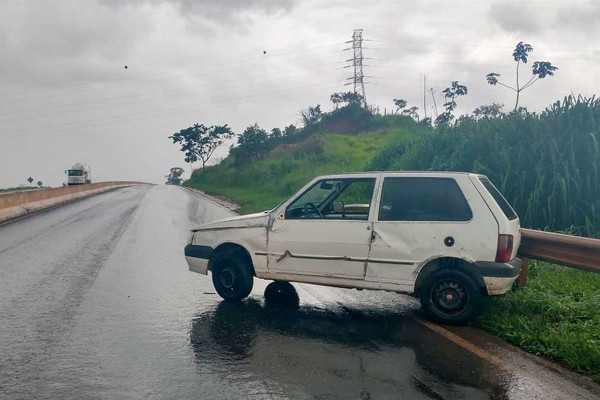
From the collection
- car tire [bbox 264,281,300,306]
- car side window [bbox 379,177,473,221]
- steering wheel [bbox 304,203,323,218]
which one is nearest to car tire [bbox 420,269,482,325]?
car side window [bbox 379,177,473,221]

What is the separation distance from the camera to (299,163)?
47781 millimetres

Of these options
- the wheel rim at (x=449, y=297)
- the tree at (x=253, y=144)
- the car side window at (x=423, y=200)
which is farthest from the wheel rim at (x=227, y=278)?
the tree at (x=253, y=144)

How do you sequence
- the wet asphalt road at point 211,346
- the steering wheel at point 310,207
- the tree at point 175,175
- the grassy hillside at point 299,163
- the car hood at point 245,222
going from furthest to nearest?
the tree at point 175,175 → the grassy hillside at point 299,163 → the car hood at point 245,222 → the steering wheel at point 310,207 → the wet asphalt road at point 211,346

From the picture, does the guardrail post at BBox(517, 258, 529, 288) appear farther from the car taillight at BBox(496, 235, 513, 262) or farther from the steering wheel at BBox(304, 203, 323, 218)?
the steering wheel at BBox(304, 203, 323, 218)

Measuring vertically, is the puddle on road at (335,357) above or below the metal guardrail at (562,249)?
below

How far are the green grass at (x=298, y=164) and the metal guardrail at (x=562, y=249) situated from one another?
25.7 metres

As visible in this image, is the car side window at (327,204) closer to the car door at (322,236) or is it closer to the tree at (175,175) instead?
the car door at (322,236)

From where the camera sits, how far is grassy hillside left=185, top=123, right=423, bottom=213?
40.3 meters

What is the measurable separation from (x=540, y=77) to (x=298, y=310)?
12.7 metres

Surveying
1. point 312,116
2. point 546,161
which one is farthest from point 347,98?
point 546,161

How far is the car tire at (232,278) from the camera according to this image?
766 centimetres

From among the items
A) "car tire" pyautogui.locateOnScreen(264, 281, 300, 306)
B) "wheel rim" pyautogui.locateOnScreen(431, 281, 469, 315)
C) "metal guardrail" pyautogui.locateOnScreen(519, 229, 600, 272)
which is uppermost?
"metal guardrail" pyautogui.locateOnScreen(519, 229, 600, 272)

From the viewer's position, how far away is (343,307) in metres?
7.43

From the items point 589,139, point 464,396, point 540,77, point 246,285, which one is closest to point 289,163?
point 540,77
